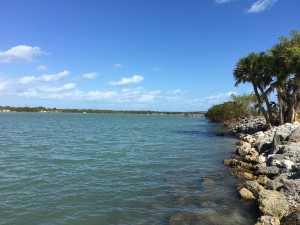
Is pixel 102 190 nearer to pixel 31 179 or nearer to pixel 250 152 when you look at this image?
pixel 31 179

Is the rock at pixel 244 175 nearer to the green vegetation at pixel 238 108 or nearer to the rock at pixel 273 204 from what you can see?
the rock at pixel 273 204

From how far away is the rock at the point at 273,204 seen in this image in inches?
473

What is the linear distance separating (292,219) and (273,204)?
140cm

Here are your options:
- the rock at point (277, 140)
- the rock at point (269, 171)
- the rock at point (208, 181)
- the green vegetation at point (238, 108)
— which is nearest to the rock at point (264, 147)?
the rock at point (277, 140)

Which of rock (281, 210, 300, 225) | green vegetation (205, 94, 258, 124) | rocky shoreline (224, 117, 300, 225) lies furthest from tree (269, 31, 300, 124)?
green vegetation (205, 94, 258, 124)

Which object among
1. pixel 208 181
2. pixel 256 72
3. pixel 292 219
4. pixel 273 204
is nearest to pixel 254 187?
pixel 273 204

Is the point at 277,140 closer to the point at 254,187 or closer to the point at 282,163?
the point at 282,163

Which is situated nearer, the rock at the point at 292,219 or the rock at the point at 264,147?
the rock at the point at 292,219

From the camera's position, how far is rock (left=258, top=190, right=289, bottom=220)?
12016mm

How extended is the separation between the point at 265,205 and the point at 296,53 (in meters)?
27.4

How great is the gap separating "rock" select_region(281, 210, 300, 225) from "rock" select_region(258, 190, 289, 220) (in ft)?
1.58

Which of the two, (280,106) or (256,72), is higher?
(256,72)

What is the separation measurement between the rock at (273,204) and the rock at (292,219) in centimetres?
48

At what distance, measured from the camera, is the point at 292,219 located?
11031 mm
